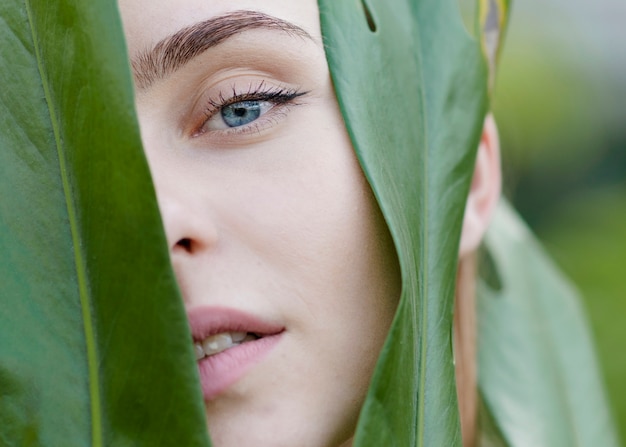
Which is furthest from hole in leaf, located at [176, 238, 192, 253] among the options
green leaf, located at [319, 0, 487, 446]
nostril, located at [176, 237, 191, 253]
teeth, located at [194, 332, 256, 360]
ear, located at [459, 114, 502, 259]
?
ear, located at [459, 114, 502, 259]

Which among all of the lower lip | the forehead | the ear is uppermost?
the forehead

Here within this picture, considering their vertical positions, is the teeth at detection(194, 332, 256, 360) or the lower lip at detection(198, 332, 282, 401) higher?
the teeth at detection(194, 332, 256, 360)

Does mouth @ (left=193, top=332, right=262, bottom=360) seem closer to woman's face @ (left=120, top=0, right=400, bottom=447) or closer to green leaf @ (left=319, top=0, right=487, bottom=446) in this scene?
woman's face @ (left=120, top=0, right=400, bottom=447)

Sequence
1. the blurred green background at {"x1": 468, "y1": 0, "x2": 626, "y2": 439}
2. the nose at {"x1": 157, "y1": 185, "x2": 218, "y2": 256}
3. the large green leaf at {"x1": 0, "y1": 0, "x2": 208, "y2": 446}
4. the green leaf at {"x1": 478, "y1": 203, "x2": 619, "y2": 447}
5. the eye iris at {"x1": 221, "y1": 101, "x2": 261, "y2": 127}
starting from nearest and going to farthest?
the large green leaf at {"x1": 0, "y1": 0, "x2": 208, "y2": 446} → the nose at {"x1": 157, "y1": 185, "x2": 218, "y2": 256} → the eye iris at {"x1": 221, "y1": 101, "x2": 261, "y2": 127} → the green leaf at {"x1": 478, "y1": 203, "x2": 619, "y2": 447} → the blurred green background at {"x1": 468, "y1": 0, "x2": 626, "y2": 439}

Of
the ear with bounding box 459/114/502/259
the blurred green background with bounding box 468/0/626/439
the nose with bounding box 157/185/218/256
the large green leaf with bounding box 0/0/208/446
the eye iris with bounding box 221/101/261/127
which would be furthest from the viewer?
the blurred green background with bounding box 468/0/626/439

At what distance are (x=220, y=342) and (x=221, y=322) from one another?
0.14 ft

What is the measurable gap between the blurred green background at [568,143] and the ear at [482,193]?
261cm

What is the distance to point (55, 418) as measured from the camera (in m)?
0.78

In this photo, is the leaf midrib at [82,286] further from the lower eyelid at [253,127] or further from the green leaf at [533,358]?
the green leaf at [533,358]

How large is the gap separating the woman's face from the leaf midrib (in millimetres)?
127

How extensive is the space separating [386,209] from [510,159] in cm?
119

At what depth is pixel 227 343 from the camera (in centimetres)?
95

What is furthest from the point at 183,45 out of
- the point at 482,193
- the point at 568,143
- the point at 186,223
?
the point at 568,143

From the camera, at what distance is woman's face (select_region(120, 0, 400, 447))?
0.93 m
